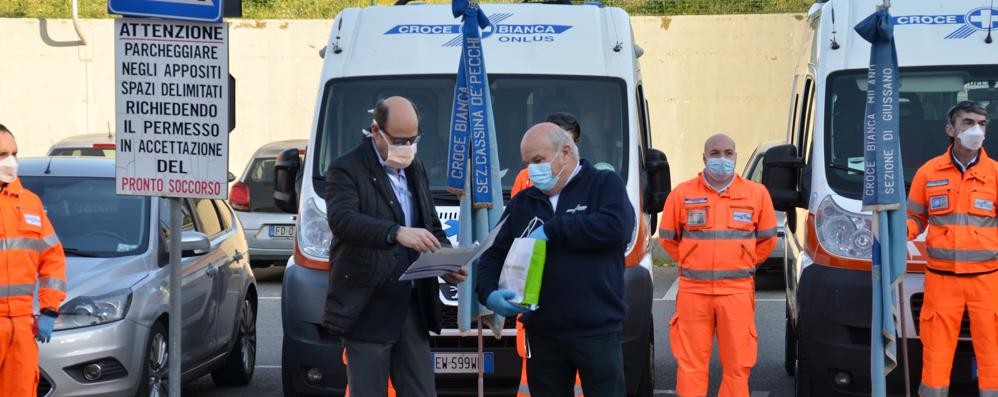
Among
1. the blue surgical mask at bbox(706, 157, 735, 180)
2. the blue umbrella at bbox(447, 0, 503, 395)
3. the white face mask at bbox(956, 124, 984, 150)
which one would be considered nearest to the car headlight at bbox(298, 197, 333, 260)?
the blue umbrella at bbox(447, 0, 503, 395)

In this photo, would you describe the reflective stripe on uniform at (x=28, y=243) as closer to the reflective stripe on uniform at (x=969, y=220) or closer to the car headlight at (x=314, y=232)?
the car headlight at (x=314, y=232)

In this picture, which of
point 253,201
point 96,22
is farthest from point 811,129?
point 96,22

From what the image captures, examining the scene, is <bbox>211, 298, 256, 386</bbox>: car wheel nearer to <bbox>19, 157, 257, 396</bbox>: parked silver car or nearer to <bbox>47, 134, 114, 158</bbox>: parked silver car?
<bbox>19, 157, 257, 396</bbox>: parked silver car

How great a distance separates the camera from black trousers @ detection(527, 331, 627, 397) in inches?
242

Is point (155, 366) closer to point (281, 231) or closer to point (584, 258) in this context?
point (584, 258)

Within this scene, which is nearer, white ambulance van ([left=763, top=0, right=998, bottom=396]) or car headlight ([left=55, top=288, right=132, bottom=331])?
car headlight ([left=55, top=288, right=132, bottom=331])

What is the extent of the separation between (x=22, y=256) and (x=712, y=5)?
18.0 m

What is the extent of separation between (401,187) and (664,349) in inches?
258

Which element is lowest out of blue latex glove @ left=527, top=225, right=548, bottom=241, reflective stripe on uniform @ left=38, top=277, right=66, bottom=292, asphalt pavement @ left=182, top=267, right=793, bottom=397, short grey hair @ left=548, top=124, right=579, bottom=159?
→ asphalt pavement @ left=182, top=267, right=793, bottom=397

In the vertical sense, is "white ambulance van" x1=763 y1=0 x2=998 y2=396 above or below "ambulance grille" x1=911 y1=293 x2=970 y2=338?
above

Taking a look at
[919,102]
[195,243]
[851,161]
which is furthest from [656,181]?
[195,243]

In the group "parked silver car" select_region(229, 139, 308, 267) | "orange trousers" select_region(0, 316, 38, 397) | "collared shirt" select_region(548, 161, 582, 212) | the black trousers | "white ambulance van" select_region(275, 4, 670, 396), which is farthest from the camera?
"parked silver car" select_region(229, 139, 308, 267)

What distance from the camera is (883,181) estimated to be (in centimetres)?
755

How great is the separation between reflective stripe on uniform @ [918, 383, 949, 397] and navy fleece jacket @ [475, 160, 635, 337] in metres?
2.77
